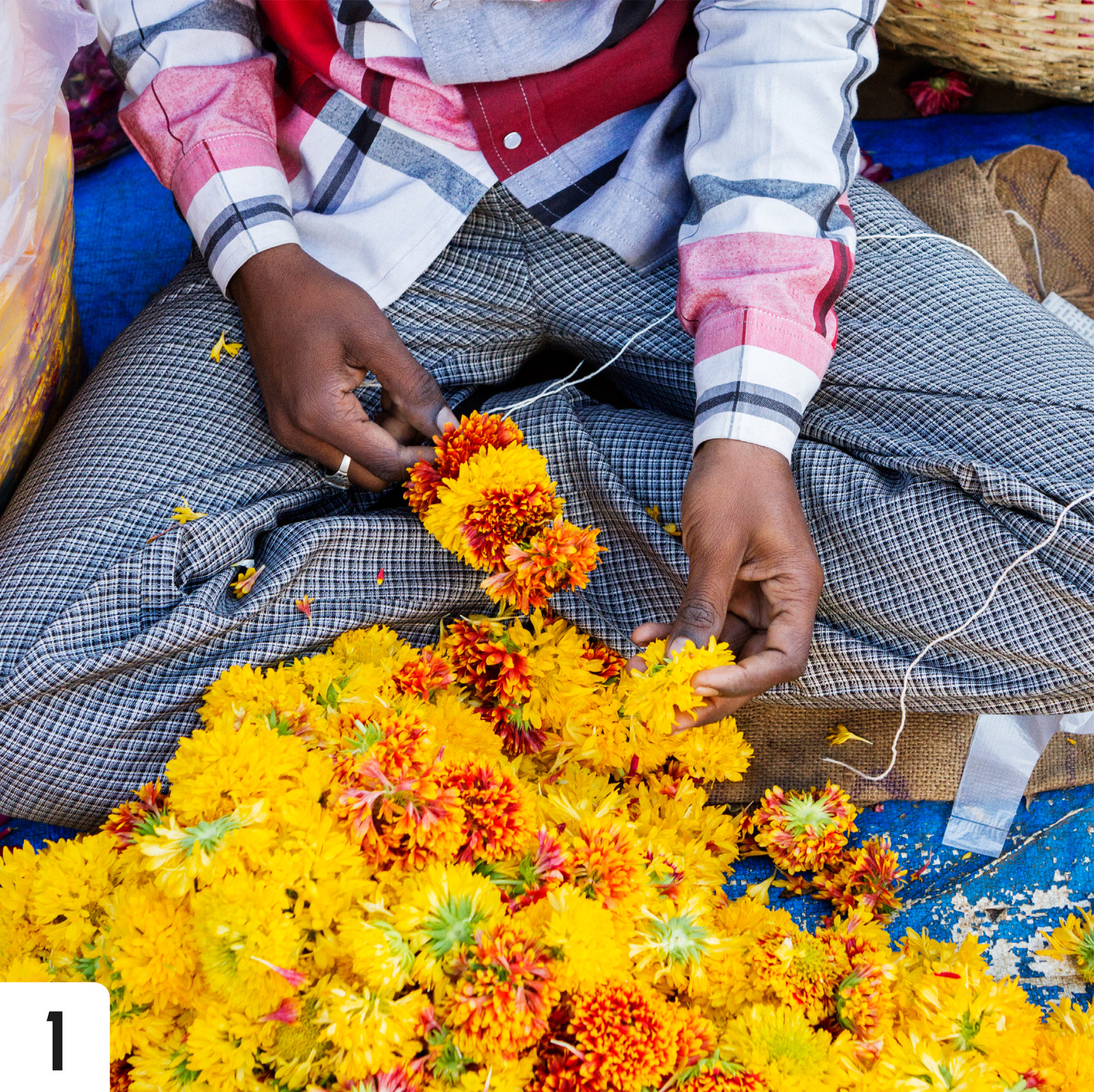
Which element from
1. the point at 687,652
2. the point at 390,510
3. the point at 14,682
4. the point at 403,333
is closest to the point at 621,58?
Result: the point at 403,333

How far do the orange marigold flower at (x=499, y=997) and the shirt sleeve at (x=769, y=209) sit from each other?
0.56 metres

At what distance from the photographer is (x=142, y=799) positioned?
0.93 meters

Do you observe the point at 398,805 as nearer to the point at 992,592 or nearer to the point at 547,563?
the point at 547,563

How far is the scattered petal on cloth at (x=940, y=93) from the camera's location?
1903mm

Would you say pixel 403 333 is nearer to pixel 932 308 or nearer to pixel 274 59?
pixel 274 59

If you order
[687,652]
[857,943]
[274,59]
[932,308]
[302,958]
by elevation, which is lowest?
[857,943]

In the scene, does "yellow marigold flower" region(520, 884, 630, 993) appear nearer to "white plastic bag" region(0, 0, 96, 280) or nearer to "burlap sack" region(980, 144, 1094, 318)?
"white plastic bag" region(0, 0, 96, 280)

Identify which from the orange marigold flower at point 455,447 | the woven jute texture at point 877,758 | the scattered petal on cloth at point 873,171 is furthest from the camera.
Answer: the scattered petal on cloth at point 873,171

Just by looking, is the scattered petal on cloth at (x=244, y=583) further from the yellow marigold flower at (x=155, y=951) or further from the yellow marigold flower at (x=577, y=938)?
the yellow marigold flower at (x=577, y=938)

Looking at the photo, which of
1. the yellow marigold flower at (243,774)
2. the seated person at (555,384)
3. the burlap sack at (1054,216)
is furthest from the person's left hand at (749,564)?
the burlap sack at (1054,216)

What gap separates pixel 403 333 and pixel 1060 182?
118 cm

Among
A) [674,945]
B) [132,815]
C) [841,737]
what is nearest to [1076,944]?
[841,737]

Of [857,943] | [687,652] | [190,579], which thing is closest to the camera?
[687,652]

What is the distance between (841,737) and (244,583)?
0.78 metres
